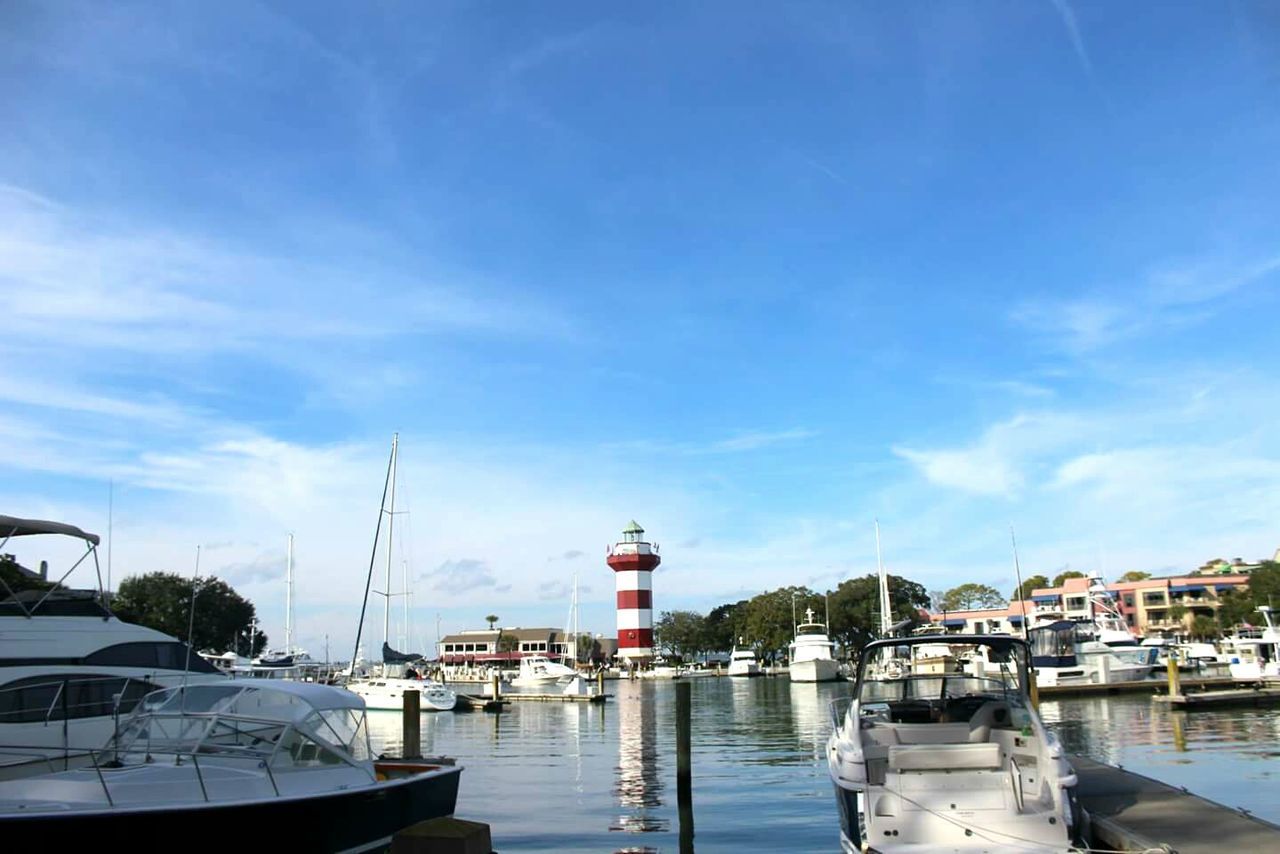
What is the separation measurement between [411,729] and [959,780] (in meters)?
11.7

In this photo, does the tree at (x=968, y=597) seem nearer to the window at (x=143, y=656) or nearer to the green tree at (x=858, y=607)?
the green tree at (x=858, y=607)

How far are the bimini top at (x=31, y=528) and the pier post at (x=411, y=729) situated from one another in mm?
7539

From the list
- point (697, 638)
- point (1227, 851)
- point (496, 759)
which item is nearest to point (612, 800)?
point (496, 759)

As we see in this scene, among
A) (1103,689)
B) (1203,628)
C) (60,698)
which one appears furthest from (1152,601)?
(60,698)

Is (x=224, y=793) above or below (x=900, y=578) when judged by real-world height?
below

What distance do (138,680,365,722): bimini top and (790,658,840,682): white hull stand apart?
68527 mm

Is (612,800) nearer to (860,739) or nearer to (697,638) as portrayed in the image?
(860,739)

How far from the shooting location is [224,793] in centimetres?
1094

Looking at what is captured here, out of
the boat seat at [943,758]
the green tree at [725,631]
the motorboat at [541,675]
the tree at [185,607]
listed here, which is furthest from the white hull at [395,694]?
the green tree at [725,631]

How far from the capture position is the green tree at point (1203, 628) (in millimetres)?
97125

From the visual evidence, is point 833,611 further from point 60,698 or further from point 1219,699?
point 60,698

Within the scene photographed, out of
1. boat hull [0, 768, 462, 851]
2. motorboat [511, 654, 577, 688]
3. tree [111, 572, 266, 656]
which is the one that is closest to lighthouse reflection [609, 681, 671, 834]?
boat hull [0, 768, 462, 851]

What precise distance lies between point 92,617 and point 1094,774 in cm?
1892

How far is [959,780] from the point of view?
1161 cm
